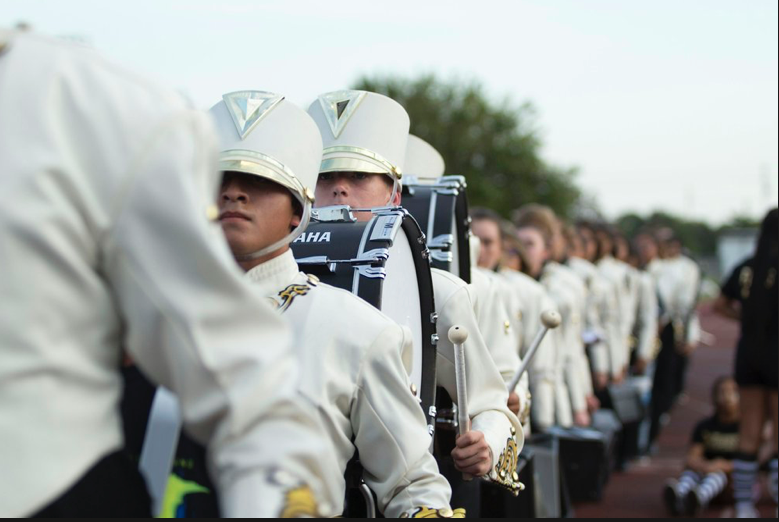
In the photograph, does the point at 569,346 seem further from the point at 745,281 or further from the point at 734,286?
the point at 745,281

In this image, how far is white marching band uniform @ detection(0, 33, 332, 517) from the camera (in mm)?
1734

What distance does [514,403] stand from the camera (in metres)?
4.92

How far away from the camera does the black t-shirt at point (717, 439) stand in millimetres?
9891

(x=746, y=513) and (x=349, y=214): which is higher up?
(x=349, y=214)

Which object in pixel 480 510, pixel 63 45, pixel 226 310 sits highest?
pixel 63 45

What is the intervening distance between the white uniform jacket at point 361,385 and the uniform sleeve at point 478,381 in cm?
95

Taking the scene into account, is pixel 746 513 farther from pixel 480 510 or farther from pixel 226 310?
pixel 226 310

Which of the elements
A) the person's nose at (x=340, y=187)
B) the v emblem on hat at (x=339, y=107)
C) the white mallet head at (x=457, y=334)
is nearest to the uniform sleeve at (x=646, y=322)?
the v emblem on hat at (x=339, y=107)

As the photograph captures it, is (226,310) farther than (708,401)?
No

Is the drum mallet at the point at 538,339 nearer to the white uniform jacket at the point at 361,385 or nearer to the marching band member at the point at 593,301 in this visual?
the white uniform jacket at the point at 361,385

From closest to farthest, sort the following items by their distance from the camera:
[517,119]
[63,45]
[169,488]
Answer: [63,45] → [169,488] → [517,119]

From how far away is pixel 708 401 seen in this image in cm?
1798

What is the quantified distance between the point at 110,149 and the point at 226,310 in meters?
0.29

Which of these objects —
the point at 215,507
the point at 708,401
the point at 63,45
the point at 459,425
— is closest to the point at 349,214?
the point at 459,425
